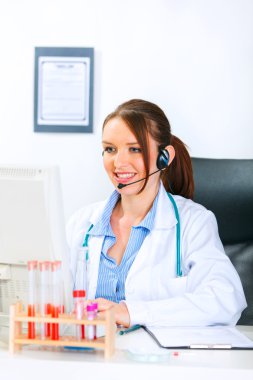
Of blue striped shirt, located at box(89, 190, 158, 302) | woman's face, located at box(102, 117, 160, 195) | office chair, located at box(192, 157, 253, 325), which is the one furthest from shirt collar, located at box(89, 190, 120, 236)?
office chair, located at box(192, 157, 253, 325)

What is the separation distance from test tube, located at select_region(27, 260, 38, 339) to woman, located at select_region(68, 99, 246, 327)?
1.63 ft

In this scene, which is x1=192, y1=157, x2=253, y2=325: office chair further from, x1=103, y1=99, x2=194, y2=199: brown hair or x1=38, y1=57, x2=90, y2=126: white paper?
x1=38, y1=57, x2=90, y2=126: white paper

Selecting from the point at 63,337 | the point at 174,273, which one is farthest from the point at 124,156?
the point at 63,337

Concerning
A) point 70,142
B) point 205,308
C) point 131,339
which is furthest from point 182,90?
point 131,339

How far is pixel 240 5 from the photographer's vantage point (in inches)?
111

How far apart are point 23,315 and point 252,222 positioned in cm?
115

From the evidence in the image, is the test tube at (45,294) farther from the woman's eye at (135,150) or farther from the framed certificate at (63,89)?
the framed certificate at (63,89)

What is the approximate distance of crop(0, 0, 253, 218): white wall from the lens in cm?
283

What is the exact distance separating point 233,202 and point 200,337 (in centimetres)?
85

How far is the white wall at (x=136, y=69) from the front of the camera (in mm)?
2828

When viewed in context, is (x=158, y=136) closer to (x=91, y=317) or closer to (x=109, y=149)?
(x=109, y=149)

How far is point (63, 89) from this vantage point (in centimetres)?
290

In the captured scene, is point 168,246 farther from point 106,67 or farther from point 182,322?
point 106,67

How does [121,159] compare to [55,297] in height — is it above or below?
above
